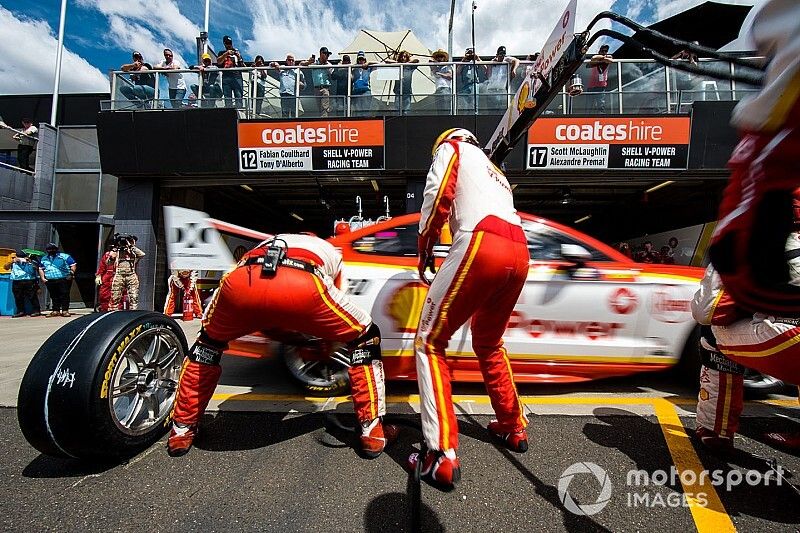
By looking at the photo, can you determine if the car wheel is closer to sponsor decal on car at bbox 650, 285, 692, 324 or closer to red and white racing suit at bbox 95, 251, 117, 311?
sponsor decal on car at bbox 650, 285, 692, 324

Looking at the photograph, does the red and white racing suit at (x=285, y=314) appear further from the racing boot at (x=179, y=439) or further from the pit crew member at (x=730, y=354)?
the pit crew member at (x=730, y=354)

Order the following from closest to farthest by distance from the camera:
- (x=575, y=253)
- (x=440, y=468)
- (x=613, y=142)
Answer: (x=440, y=468), (x=575, y=253), (x=613, y=142)

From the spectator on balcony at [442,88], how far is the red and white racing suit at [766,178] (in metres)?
7.22

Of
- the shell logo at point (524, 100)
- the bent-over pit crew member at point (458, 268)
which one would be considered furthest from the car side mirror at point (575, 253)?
the shell logo at point (524, 100)

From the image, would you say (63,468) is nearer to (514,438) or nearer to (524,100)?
(514,438)

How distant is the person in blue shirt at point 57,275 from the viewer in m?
7.99

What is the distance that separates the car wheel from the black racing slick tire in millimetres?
882

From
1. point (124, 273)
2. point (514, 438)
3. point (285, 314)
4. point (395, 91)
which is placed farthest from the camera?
point (395, 91)

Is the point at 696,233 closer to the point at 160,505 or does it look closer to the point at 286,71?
the point at 286,71

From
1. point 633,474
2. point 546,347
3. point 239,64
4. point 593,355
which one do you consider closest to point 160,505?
point 633,474

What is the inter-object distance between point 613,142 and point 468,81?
2.98 metres

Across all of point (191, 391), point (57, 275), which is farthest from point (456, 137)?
point (57, 275)

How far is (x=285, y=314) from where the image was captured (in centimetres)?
174

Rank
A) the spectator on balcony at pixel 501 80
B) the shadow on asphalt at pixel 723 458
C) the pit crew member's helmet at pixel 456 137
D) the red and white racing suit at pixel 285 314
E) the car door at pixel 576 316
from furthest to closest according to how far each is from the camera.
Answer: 1. the spectator on balcony at pixel 501 80
2. the car door at pixel 576 316
3. the pit crew member's helmet at pixel 456 137
4. the red and white racing suit at pixel 285 314
5. the shadow on asphalt at pixel 723 458
